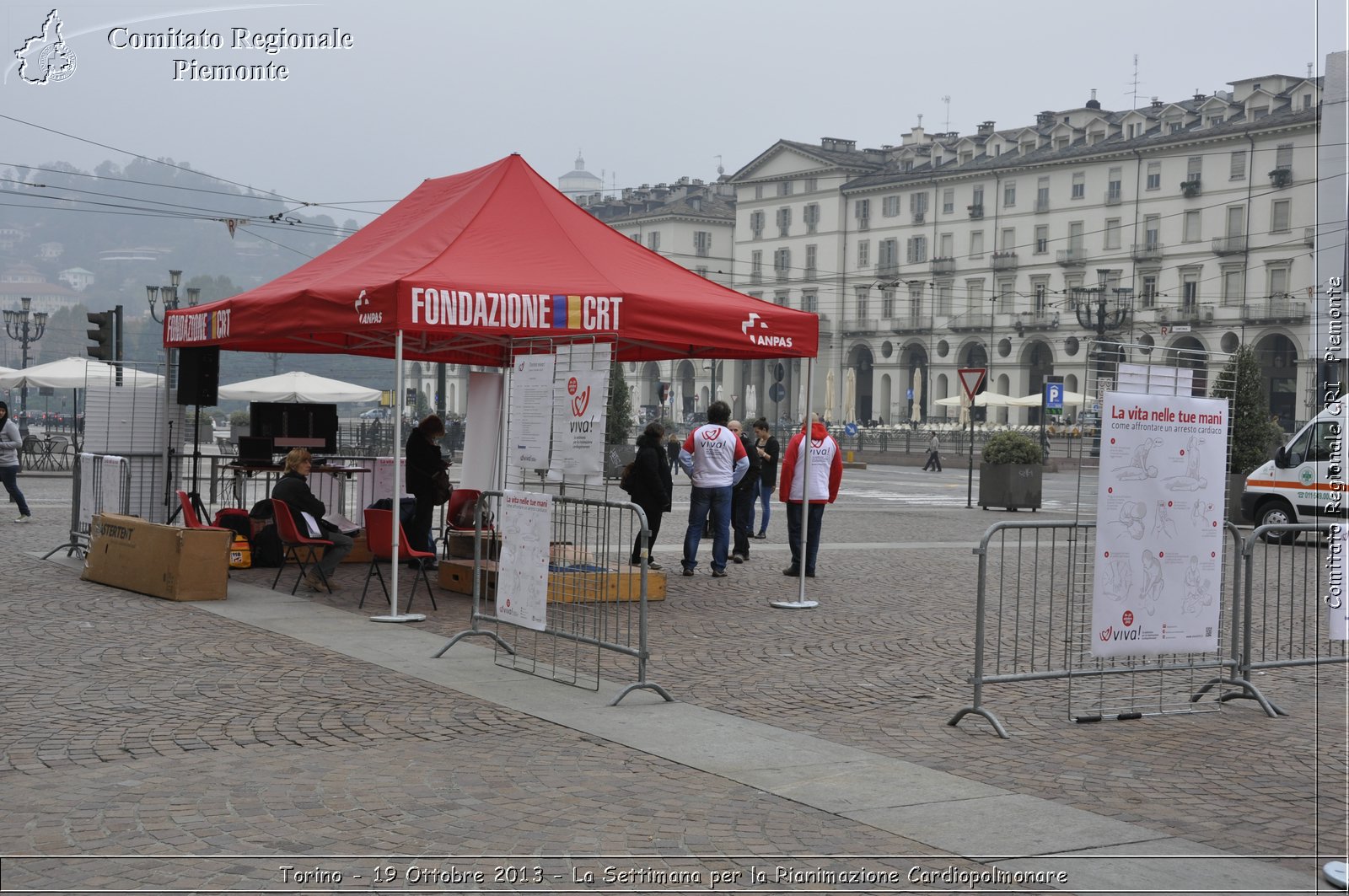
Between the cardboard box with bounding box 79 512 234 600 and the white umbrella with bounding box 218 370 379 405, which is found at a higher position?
the white umbrella with bounding box 218 370 379 405

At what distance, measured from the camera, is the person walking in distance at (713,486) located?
1482 cm

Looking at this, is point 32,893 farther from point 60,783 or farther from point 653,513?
point 653,513

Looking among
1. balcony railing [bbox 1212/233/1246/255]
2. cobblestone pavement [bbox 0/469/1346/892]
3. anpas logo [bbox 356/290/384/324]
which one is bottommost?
cobblestone pavement [bbox 0/469/1346/892]

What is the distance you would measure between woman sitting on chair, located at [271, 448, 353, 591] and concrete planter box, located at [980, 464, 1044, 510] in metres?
17.9

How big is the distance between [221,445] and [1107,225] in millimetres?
64523

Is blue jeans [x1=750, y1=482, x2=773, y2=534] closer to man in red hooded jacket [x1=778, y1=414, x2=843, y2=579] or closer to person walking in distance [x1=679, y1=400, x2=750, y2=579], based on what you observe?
person walking in distance [x1=679, y1=400, x2=750, y2=579]

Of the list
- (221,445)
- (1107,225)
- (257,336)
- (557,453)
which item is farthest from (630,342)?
(1107,225)

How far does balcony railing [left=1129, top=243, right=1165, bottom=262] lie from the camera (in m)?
83.1

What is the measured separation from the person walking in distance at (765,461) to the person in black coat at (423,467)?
4.83 m

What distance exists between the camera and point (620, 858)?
16.7ft

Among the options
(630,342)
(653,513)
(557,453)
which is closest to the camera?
(557,453)

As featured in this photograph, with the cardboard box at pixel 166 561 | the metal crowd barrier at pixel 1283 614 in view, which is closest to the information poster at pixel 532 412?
the cardboard box at pixel 166 561

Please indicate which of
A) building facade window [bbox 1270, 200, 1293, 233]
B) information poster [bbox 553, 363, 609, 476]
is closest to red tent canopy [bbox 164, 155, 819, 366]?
information poster [bbox 553, 363, 609, 476]

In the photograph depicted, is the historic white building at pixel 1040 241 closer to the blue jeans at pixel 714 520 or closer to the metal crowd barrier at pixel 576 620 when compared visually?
the blue jeans at pixel 714 520
